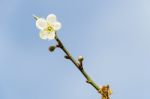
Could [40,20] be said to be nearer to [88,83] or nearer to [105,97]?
[88,83]

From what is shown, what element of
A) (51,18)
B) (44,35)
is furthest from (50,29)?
(51,18)

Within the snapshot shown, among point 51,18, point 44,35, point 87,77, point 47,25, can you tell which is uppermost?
point 51,18

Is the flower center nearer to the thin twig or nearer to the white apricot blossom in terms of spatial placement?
the white apricot blossom

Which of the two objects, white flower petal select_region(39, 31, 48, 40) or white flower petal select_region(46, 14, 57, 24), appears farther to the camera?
white flower petal select_region(46, 14, 57, 24)

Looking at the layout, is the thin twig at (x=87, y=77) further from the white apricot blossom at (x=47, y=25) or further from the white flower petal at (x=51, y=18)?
the white flower petal at (x=51, y=18)

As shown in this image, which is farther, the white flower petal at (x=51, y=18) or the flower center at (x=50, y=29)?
the white flower petal at (x=51, y=18)

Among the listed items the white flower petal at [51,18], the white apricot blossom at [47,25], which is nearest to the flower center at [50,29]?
the white apricot blossom at [47,25]

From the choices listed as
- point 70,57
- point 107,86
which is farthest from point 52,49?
point 107,86

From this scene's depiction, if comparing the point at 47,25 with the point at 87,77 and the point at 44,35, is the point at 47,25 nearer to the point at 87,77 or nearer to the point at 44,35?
the point at 44,35

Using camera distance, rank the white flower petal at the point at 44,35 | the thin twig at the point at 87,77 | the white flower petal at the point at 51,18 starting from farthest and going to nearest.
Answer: the white flower petal at the point at 51,18
the white flower petal at the point at 44,35
the thin twig at the point at 87,77

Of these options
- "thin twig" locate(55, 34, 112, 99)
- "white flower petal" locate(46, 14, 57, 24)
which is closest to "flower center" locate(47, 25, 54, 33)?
"white flower petal" locate(46, 14, 57, 24)

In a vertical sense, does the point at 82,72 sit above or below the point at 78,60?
below
